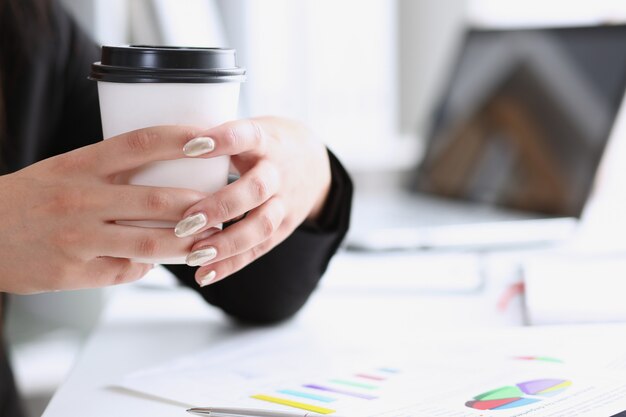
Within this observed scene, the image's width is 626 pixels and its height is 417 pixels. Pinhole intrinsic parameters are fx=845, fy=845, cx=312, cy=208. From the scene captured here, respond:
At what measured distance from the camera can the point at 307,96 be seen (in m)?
2.43

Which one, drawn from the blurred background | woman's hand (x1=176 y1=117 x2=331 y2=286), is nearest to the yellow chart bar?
woman's hand (x1=176 y1=117 x2=331 y2=286)

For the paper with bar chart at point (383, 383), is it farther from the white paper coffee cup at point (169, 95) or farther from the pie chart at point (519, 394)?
the white paper coffee cup at point (169, 95)

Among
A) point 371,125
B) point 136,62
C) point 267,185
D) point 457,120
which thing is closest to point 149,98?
Result: point 136,62

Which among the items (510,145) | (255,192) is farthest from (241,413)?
(510,145)

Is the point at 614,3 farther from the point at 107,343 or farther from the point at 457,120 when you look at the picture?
the point at 107,343

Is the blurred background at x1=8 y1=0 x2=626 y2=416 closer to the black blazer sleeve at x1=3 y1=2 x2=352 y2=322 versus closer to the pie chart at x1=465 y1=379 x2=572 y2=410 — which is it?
the black blazer sleeve at x1=3 y1=2 x2=352 y2=322

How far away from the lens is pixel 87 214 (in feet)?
1.82

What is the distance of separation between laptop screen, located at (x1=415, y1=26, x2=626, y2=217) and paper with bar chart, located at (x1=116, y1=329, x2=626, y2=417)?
656 millimetres

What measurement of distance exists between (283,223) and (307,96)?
5.79 ft

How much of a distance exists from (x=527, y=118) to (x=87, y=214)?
95cm

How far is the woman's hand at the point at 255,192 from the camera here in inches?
21.8

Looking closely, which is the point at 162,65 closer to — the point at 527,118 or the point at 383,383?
the point at 383,383

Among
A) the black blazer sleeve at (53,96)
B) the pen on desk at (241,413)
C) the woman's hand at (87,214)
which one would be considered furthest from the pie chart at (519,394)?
the black blazer sleeve at (53,96)

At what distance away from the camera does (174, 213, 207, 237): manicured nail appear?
1.81 ft
